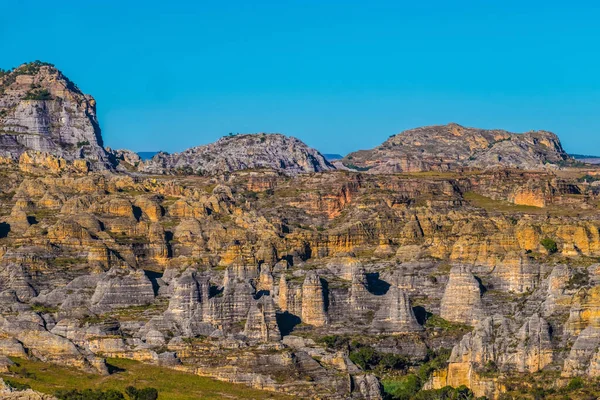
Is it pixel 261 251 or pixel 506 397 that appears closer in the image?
pixel 506 397

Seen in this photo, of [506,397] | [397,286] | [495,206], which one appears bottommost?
[506,397]

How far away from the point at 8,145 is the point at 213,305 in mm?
80386

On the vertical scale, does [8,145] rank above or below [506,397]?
above

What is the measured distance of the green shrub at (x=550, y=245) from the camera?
450 feet

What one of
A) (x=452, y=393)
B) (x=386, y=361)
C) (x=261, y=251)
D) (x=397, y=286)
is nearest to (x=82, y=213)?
(x=261, y=251)

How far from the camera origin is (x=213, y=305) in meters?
123

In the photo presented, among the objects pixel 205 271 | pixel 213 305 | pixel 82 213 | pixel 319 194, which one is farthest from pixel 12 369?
pixel 319 194

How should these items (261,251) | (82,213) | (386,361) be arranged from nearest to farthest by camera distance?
(386,361)
(261,251)
(82,213)

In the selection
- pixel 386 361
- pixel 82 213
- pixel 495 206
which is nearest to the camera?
pixel 386 361

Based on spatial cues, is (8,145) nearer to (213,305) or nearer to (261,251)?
(261,251)

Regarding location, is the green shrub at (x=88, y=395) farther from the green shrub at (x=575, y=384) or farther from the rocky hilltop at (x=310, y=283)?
the green shrub at (x=575, y=384)

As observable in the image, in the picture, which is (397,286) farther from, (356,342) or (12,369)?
(12,369)

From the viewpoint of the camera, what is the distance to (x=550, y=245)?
138875mm

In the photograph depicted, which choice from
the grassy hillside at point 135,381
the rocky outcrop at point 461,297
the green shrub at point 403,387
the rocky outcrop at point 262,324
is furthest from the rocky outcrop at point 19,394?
the rocky outcrop at point 461,297
